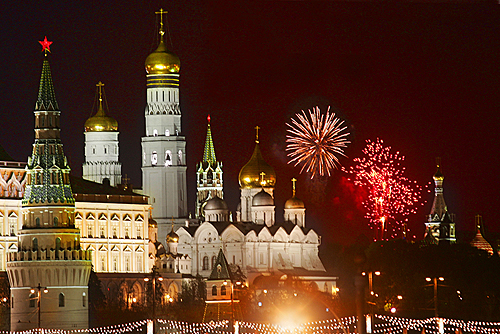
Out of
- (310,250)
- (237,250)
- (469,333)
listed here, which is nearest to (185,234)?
(237,250)

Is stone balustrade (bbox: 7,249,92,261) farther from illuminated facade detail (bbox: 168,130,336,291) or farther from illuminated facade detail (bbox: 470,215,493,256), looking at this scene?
illuminated facade detail (bbox: 470,215,493,256)

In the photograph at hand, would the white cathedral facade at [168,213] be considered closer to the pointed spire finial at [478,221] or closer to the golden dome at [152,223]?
the golden dome at [152,223]

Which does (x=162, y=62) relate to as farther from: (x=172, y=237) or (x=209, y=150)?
(x=172, y=237)

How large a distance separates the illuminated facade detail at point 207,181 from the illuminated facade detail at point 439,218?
75.4ft

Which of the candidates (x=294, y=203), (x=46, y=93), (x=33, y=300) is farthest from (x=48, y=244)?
(x=294, y=203)

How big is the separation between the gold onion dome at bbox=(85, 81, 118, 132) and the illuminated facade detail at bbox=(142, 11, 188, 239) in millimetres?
6377

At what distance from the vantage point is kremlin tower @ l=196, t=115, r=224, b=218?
458ft

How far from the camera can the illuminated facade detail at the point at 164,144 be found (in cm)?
13138

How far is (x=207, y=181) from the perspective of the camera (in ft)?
458

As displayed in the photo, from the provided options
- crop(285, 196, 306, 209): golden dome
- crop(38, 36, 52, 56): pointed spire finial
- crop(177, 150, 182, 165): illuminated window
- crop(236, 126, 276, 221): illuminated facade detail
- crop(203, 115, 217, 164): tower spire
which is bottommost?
crop(285, 196, 306, 209): golden dome

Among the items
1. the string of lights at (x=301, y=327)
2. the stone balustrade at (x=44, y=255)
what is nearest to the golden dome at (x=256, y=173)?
the stone balustrade at (x=44, y=255)

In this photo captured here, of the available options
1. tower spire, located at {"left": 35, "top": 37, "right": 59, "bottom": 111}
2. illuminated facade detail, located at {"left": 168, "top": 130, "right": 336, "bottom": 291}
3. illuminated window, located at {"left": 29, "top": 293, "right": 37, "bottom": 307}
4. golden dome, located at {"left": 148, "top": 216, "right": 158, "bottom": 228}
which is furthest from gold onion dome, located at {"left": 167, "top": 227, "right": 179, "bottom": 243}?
illuminated window, located at {"left": 29, "top": 293, "right": 37, "bottom": 307}

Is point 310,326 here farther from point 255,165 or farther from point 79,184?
point 255,165

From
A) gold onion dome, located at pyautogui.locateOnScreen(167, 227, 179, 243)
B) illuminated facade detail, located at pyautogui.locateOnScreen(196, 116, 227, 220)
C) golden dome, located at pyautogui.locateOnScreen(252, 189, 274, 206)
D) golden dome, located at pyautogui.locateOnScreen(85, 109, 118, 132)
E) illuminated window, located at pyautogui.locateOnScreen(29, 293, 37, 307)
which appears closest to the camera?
illuminated window, located at pyautogui.locateOnScreen(29, 293, 37, 307)
